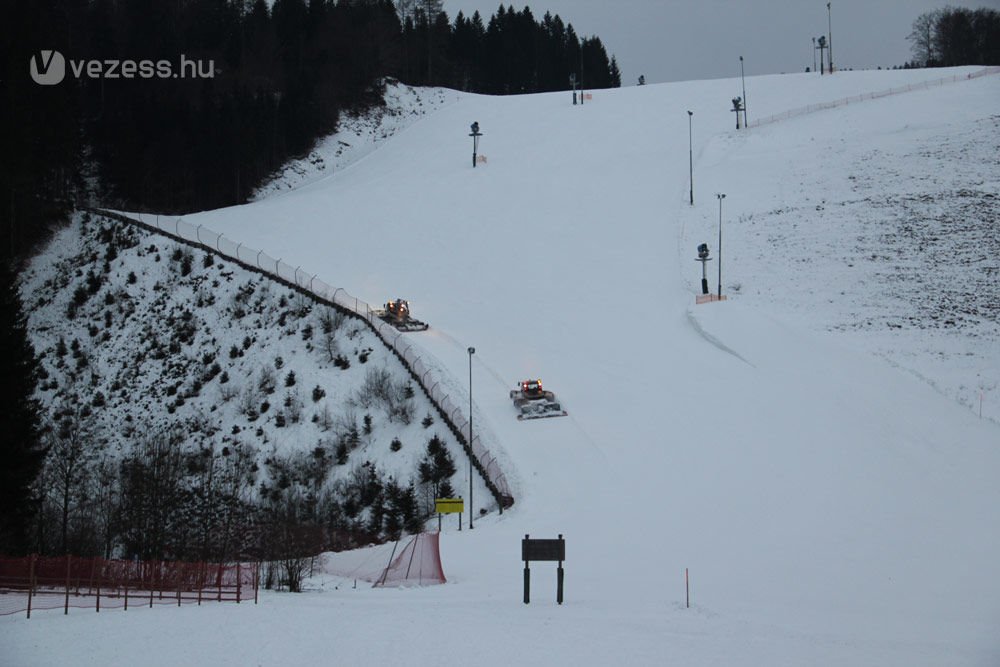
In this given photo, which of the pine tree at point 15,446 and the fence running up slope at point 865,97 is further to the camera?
the fence running up slope at point 865,97

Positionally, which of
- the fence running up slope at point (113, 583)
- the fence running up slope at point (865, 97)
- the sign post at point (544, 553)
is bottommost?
the fence running up slope at point (113, 583)

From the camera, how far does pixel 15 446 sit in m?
31.1

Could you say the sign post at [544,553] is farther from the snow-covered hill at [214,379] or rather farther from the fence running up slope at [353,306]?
→ the snow-covered hill at [214,379]

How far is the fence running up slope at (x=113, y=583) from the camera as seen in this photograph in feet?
65.1

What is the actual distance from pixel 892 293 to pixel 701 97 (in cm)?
5056

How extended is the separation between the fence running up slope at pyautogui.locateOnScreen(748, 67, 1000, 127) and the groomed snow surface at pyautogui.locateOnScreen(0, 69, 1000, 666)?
5.26 feet

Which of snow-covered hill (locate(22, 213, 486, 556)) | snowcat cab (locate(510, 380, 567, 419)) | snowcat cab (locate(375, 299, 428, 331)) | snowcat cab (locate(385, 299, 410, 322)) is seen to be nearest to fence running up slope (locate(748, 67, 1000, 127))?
snowcat cab (locate(385, 299, 410, 322))

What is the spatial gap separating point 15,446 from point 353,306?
73.5 ft

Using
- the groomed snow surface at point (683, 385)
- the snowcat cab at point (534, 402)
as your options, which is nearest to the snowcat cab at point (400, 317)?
the groomed snow surface at point (683, 385)

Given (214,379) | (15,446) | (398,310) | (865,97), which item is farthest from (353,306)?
(865,97)

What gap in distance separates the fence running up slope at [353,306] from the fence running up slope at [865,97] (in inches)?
1838

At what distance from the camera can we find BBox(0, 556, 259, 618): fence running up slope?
1984 cm

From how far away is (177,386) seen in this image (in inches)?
1869

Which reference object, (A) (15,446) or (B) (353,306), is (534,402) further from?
(A) (15,446)
